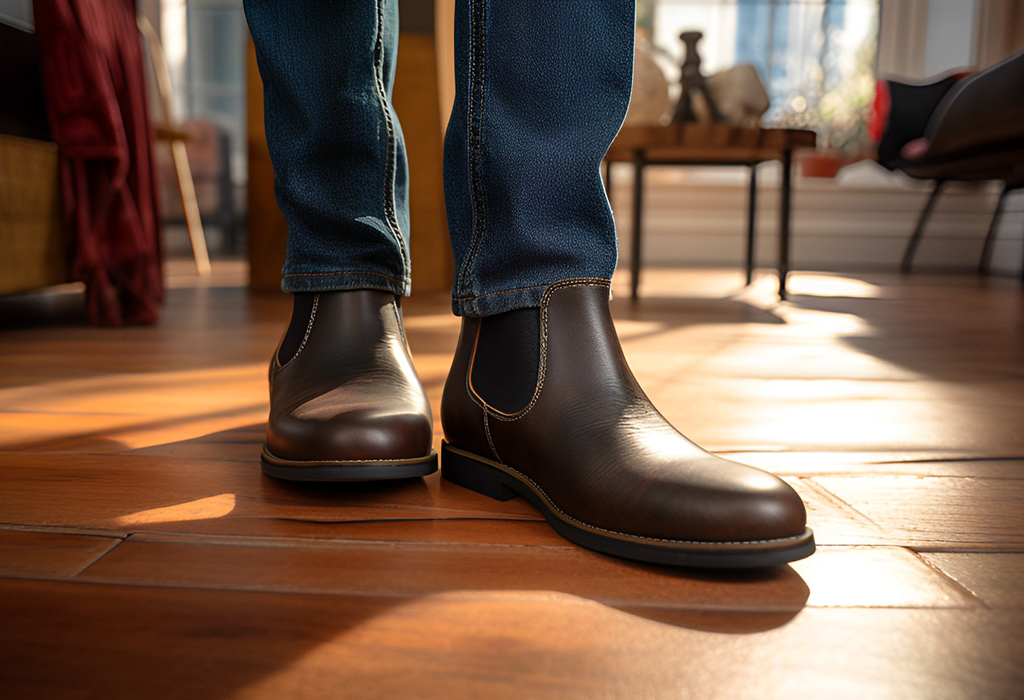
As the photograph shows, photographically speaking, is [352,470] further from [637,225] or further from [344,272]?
[637,225]

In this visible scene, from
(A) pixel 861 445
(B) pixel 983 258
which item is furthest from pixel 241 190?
(A) pixel 861 445

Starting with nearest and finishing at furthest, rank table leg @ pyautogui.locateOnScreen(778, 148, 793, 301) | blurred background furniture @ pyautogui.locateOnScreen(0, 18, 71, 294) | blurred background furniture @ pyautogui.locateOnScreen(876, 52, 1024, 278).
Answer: blurred background furniture @ pyautogui.locateOnScreen(0, 18, 71, 294) → blurred background furniture @ pyautogui.locateOnScreen(876, 52, 1024, 278) → table leg @ pyautogui.locateOnScreen(778, 148, 793, 301)

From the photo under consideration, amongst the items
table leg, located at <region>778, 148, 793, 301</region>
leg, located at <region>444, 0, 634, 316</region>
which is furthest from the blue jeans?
table leg, located at <region>778, 148, 793, 301</region>

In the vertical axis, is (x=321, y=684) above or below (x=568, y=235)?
below

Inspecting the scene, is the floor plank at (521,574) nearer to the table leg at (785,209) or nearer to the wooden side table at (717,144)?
the wooden side table at (717,144)

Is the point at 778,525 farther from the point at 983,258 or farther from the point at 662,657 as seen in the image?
the point at 983,258

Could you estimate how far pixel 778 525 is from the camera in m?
0.36

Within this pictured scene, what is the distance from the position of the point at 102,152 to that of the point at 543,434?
48.6 inches

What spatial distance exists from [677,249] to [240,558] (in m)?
3.59

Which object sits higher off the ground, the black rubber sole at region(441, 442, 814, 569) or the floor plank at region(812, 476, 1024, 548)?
the black rubber sole at region(441, 442, 814, 569)

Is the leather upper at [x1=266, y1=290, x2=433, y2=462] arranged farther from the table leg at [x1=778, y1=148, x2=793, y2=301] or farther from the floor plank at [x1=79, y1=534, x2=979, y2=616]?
the table leg at [x1=778, y1=148, x2=793, y2=301]

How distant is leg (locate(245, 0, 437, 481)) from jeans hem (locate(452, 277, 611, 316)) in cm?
8

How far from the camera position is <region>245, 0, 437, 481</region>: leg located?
0.55 m

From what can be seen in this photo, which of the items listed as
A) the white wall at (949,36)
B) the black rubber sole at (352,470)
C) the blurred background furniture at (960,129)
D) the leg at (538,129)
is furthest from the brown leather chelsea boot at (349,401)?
the white wall at (949,36)
